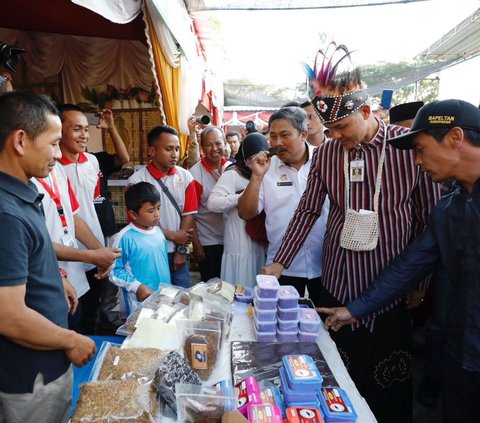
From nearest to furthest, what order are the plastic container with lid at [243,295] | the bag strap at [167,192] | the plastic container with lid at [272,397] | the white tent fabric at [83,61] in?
the plastic container with lid at [272,397]
the plastic container with lid at [243,295]
the bag strap at [167,192]
the white tent fabric at [83,61]

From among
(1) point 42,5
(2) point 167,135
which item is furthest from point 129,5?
(1) point 42,5

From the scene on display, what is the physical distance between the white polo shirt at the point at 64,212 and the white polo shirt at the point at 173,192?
68 centimetres

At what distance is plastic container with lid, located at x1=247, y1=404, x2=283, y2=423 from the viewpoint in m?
0.95

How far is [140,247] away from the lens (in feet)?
7.13

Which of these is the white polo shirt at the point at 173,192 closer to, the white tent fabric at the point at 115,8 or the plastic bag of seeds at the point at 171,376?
the white tent fabric at the point at 115,8

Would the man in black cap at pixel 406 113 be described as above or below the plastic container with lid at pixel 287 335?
above

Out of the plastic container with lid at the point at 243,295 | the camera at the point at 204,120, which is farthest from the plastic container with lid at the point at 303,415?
the camera at the point at 204,120

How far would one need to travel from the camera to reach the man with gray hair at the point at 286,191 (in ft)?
7.60

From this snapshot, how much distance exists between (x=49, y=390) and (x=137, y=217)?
45.6 inches

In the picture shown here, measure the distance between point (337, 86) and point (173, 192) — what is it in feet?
5.34

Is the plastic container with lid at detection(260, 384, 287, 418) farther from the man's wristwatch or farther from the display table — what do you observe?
the man's wristwatch

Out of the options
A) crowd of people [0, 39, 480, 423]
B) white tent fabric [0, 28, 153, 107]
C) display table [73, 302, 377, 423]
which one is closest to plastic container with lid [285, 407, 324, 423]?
display table [73, 302, 377, 423]

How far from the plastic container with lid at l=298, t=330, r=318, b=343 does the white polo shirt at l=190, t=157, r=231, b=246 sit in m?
1.73

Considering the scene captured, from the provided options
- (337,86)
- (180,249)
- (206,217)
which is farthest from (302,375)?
(206,217)
